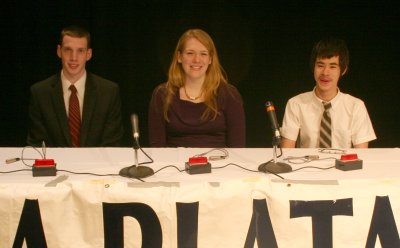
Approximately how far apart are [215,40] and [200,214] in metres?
2.55

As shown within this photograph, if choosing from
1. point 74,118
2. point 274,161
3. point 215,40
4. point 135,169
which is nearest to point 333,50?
point 274,161

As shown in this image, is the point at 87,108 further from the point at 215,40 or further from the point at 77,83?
the point at 215,40

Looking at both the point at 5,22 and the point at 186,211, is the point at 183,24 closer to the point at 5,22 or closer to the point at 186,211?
the point at 5,22

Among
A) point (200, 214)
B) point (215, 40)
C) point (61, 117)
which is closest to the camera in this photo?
point (200, 214)

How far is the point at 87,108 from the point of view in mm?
3090

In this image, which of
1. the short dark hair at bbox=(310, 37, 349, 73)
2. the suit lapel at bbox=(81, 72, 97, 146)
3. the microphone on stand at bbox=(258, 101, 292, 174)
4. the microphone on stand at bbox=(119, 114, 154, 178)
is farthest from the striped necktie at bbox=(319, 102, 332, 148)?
the suit lapel at bbox=(81, 72, 97, 146)

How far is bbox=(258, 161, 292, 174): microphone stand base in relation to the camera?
204 cm

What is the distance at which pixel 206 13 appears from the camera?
4.07 meters

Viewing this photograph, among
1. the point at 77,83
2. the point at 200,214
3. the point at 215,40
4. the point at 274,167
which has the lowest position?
the point at 200,214

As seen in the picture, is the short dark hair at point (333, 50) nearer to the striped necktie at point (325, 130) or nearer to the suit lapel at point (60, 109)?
the striped necktie at point (325, 130)

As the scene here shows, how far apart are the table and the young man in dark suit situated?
123cm

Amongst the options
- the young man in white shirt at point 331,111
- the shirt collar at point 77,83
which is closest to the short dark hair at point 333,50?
the young man in white shirt at point 331,111

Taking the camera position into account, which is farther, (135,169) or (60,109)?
(60,109)

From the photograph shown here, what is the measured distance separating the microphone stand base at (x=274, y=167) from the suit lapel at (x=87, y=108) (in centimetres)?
140
